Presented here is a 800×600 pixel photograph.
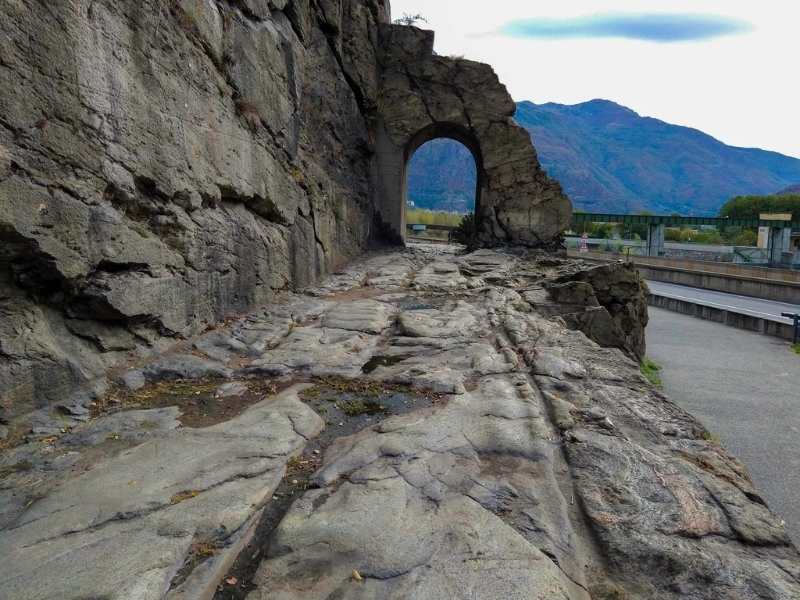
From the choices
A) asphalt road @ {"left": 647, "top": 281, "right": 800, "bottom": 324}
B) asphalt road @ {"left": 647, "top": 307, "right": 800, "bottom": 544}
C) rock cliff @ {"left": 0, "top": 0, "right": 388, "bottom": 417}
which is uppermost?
rock cliff @ {"left": 0, "top": 0, "right": 388, "bottom": 417}

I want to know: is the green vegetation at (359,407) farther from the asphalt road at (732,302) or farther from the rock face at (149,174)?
the asphalt road at (732,302)

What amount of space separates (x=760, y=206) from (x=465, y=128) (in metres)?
79.2

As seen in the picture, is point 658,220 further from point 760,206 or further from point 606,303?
point 606,303

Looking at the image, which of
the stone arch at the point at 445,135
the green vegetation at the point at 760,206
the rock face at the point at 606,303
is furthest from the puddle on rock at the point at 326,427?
the green vegetation at the point at 760,206

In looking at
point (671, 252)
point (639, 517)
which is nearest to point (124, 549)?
point (639, 517)

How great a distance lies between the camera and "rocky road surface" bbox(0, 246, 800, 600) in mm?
2734

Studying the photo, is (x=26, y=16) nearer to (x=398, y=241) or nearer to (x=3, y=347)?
(x=3, y=347)

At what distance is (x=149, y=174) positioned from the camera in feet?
19.3

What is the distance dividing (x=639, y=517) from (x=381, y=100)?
16.3 meters

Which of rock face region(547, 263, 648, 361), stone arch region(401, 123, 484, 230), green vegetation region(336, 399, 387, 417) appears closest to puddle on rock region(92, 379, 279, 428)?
green vegetation region(336, 399, 387, 417)

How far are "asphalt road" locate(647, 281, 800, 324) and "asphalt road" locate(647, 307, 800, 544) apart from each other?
219 centimetres

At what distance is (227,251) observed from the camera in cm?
761

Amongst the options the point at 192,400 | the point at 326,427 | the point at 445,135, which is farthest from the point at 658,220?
the point at 192,400

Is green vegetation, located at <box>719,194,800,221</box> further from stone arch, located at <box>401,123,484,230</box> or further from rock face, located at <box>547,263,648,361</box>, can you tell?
rock face, located at <box>547,263,648,361</box>
